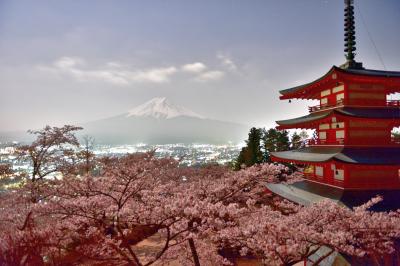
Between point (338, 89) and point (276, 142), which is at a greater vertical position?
point (338, 89)

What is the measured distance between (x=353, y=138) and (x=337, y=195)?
2.84 m

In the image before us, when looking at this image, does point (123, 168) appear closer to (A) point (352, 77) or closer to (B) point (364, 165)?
(B) point (364, 165)

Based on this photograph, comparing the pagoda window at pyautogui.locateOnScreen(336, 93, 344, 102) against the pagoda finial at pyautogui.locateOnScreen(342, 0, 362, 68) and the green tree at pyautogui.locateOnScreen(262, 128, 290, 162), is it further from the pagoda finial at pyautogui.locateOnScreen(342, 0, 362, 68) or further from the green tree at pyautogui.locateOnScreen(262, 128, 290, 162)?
the green tree at pyautogui.locateOnScreen(262, 128, 290, 162)

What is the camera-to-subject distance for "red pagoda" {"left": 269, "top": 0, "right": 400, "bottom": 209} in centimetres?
1085

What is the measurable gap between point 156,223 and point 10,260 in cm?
343

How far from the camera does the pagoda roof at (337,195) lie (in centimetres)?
1003

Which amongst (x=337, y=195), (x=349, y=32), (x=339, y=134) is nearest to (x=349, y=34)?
(x=349, y=32)

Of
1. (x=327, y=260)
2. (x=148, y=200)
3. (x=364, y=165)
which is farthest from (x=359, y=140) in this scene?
(x=148, y=200)

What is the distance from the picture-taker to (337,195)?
10.7 m

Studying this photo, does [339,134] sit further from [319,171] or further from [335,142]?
[319,171]

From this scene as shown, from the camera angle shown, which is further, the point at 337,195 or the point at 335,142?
the point at 335,142

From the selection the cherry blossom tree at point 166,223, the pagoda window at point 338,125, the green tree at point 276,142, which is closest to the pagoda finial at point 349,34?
the pagoda window at point 338,125

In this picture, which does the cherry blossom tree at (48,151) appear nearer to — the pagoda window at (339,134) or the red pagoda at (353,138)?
the red pagoda at (353,138)

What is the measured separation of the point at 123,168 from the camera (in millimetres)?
7773
